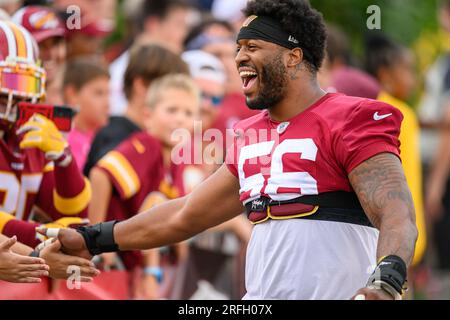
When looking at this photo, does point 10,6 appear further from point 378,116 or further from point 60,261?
point 378,116

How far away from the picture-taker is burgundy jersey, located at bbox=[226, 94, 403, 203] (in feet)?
18.8

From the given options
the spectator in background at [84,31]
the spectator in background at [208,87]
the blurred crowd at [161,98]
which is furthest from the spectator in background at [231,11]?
the spectator in background at [84,31]

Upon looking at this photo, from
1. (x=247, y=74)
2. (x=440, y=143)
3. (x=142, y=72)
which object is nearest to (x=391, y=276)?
(x=247, y=74)

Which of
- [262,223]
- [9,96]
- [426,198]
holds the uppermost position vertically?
[9,96]

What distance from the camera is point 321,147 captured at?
5.81m

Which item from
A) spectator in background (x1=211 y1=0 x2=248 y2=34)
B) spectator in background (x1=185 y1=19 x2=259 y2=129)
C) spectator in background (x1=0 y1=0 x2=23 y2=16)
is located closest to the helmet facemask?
spectator in background (x1=0 y1=0 x2=23 y2=16)

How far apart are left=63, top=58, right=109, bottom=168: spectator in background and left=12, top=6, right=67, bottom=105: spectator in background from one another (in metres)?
0.49

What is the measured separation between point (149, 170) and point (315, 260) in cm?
315

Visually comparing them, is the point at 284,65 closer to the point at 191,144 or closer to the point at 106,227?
the point at 106,227

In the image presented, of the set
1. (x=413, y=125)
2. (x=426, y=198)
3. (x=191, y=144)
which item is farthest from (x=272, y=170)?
(x=426, y=198)

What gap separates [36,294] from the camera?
7.26m

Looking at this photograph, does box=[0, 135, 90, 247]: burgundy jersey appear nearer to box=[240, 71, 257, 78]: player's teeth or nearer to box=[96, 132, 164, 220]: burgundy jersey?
box=[96, 132, 164, 220]: burgundy jersey

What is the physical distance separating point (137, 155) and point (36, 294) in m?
1.70

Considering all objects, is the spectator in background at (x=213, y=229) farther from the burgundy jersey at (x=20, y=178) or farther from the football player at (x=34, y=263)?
the football player at (x=34, y=263)
